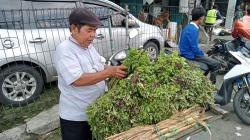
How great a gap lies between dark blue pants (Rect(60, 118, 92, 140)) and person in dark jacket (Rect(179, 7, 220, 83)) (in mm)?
2780

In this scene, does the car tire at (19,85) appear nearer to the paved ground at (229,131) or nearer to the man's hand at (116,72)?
the paved ground at (229,131)

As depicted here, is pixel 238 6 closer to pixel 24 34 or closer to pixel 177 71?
pixel 24 34

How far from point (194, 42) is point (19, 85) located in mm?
2808

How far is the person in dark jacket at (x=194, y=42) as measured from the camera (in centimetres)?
459

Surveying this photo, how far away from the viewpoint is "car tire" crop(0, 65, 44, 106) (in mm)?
4297

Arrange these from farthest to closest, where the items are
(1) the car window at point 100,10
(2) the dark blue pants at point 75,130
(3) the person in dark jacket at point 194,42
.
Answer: (1) the car window at point 100,10 < (3) the person in dark jacket at point 194,42 < (2) the dark blue pants at point 75,130

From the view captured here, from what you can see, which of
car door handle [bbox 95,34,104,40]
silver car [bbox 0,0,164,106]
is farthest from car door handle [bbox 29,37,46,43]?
car door handle [bbox 95,34,104,40]

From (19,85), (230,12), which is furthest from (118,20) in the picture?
(230,12)

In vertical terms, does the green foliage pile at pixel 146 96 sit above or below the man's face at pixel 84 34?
below

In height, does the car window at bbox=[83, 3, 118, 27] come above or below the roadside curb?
above

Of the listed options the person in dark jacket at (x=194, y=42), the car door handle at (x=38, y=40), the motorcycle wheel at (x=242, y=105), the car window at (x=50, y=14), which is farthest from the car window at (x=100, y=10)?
the motorcycle wheel at (x=242, y=105)

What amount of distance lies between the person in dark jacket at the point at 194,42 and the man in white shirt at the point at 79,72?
2694mm

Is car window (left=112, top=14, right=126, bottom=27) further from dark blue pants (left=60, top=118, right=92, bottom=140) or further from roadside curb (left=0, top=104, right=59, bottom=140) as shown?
dark blue pants (left=60, top=118, right=92, bottom=140)

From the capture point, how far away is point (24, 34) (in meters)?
4.47
